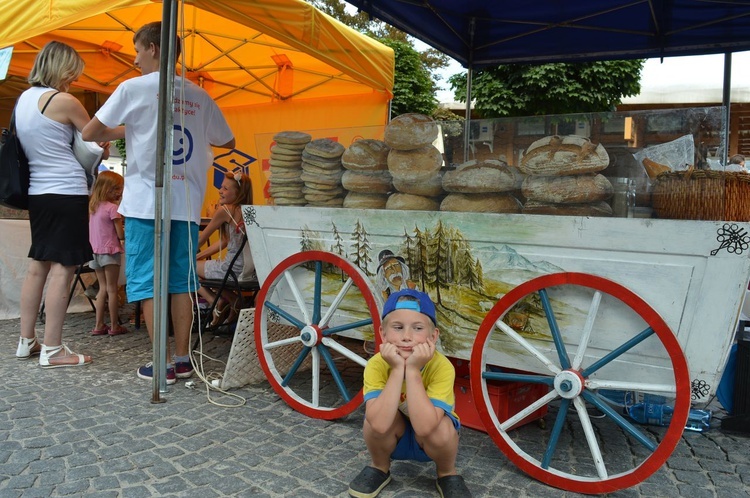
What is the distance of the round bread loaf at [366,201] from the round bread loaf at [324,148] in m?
0.26

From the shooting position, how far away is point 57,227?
3779 millimetres

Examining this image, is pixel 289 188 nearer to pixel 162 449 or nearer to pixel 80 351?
pixel 162 449

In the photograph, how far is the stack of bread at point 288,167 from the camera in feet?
10.5

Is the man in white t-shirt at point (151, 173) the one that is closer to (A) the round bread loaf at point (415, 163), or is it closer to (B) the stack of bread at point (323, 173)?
(B) the stack of bread at point (323, 173)

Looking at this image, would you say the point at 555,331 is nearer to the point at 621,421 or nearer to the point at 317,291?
the point at 621,421

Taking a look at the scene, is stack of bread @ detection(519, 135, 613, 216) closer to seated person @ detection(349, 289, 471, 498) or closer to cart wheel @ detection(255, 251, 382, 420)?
seated person @ detection(349, 289, 471, 498)

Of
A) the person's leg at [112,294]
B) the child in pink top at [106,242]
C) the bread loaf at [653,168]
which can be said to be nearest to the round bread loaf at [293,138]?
the bread loaf at [653,168]

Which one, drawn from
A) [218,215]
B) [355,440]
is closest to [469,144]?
[355,440]

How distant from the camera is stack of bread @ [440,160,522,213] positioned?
Result: 8.26 feet

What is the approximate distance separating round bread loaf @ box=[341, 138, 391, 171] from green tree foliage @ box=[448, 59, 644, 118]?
1015cm

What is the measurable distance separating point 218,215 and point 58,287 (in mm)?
1238

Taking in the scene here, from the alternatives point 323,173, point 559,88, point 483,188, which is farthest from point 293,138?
point 559,88

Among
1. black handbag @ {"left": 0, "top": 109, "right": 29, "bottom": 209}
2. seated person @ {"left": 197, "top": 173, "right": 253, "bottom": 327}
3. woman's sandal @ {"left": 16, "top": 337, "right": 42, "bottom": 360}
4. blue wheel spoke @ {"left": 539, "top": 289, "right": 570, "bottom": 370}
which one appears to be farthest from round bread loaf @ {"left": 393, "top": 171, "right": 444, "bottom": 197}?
woman's sandal @ {"left": 16, "top": 337, "right": 42, "bottom": 360}

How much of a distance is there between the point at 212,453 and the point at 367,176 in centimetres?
145
